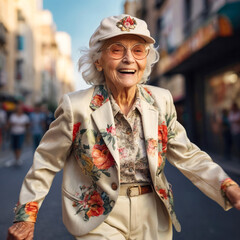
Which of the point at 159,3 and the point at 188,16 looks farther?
the point at 159,3

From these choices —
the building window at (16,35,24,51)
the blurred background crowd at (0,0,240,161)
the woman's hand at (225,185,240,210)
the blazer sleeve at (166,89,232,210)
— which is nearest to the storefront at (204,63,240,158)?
the blurred background crowd at (0,0,240,161)

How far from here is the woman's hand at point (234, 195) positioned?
1.72 m

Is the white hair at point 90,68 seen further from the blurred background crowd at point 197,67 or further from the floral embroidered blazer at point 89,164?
the blurred background crowd at point 197,67

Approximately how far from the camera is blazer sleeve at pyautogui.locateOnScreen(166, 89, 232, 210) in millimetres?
1878

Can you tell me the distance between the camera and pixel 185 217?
14.9 ft

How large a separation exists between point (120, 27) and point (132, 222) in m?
1.09

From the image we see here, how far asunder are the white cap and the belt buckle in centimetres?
85

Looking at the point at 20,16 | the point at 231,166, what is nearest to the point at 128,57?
the point at 231,166

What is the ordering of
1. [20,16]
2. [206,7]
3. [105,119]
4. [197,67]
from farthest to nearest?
[20,16]
[197,67]
[206,7]
[105,119]

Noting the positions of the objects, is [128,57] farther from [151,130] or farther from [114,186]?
[114,186]

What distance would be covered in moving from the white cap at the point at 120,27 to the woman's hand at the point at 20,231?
1086mm

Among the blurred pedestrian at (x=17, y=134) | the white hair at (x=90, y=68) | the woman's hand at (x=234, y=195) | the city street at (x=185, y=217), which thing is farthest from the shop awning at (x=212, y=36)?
the woman's hand at (x=234, y=195)

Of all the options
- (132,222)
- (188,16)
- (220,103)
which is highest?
(188,16)

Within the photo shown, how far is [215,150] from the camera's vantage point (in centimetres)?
1320
